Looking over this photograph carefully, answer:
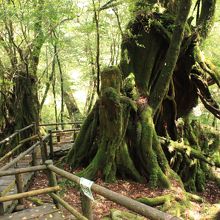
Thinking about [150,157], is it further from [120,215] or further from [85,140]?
[120,215]

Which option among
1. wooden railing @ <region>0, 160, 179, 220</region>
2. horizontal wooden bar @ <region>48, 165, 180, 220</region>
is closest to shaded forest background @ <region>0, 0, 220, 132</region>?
wooden railing @ <region>0, 160, 179, 220</region>

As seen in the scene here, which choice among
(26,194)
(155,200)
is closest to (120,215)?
(155,200)

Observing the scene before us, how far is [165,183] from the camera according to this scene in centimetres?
741

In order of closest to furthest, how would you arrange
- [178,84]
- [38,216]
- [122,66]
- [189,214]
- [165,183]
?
[38,216] < [189,214] < [165,183] < [122,66] < [178,84]

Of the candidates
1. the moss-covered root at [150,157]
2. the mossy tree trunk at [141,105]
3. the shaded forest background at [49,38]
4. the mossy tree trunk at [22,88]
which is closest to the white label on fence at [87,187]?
the mossy tree trunk at [141,105]

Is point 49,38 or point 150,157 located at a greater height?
point 49,38

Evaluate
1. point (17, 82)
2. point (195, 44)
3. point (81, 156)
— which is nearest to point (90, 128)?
point (81, 156)

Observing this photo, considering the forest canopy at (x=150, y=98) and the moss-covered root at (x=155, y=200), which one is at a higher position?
the forest canopy at (x=150, y=98)

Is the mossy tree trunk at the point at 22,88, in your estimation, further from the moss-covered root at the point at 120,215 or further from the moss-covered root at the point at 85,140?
the moss-covered root at the point at 120,215

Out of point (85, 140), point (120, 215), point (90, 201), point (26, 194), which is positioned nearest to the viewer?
point (90, 201)

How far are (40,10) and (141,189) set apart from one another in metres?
6.33

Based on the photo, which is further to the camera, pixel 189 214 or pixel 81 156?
pixel 81 156

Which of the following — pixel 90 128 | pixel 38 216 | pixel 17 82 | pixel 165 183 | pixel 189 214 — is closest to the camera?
pixel 38 216

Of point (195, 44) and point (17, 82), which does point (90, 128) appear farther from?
point (17, 82)
